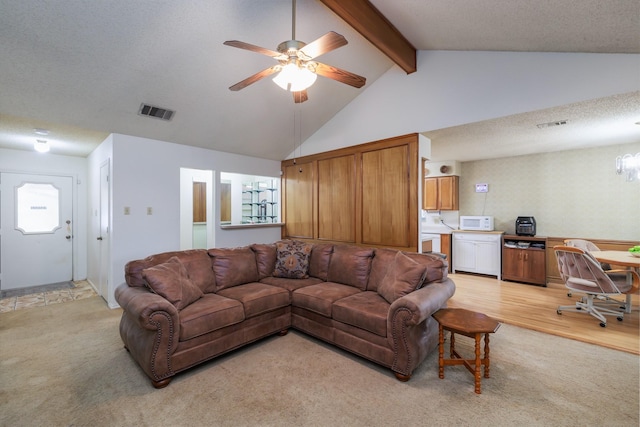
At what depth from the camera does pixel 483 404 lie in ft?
6.61

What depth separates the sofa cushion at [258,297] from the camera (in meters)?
2.84

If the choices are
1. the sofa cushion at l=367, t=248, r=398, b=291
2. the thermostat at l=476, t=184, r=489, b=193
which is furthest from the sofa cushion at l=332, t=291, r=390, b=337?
the thermostat at l=476, t=184, r=489, b=193

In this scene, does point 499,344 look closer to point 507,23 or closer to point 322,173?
point 507,23

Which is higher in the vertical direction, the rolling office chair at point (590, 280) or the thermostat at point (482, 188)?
the thermostat at point (482, 188)

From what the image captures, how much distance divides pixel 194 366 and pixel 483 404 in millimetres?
2339

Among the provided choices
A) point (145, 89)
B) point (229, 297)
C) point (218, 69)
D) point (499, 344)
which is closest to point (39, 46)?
point (145, 89)

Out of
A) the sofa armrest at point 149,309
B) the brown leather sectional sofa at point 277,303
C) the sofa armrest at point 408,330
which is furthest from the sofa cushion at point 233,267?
the sofa armrest at point 408,330

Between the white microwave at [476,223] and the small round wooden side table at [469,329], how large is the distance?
4.16 meters

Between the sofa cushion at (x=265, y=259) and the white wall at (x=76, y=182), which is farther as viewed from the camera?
the white wall at (x=76, y=182)

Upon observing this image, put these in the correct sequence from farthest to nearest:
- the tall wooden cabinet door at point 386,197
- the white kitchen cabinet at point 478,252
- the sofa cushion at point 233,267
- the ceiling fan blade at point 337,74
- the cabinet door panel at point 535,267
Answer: the white kitchen cabinet at point 478,252
the cabinet door panel at point 535,267
the tall wooden cabinet door at point 386,197
the sofa cushion at point 233,267
the ceiling fan blade at point 337,74

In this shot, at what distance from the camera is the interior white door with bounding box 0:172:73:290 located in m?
4.93

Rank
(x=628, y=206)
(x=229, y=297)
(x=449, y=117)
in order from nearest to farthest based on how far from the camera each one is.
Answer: (x=229, y=297) → (x=449, y=117) → (x=628, y=206)

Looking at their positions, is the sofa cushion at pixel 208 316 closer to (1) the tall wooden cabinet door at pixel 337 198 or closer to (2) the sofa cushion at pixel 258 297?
(2) the sofa cushion at pixel 258 297

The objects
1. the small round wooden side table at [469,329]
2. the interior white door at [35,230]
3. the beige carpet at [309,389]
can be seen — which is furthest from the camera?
the interior white door at [35,230]
